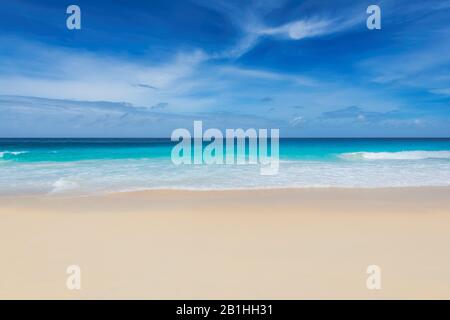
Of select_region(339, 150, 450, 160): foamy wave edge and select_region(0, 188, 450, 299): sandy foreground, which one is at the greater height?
select_region(339, 150, 450, 160): foamy wave edge

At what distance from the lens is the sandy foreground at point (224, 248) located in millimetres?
3279

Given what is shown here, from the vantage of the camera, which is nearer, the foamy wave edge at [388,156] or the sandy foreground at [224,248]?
the sandy foreground at [224,248]

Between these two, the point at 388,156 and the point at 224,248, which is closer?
the point at 224,248

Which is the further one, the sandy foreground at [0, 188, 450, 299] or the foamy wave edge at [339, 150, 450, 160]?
the foamy wave edge at [339, 150, 450, 160]

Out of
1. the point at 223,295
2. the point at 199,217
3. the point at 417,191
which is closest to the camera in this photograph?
the point at 223,295

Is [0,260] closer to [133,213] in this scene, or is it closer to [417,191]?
[133,213]

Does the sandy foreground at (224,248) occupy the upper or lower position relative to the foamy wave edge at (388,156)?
lower

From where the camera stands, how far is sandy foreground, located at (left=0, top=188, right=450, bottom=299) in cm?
328

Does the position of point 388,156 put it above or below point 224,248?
above

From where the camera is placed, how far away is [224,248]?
4230 millimetres
